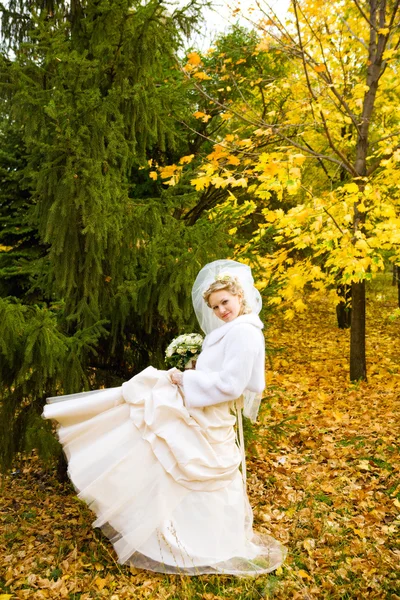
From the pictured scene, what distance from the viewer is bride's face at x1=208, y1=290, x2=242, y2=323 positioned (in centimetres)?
366

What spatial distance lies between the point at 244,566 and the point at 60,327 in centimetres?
265

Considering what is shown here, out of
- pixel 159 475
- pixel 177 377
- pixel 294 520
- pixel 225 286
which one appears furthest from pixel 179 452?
pixel 294 520

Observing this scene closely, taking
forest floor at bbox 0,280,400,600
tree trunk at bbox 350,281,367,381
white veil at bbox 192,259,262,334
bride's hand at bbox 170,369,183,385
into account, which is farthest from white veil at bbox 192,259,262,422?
tree trunk at bbox 350,281,367,381

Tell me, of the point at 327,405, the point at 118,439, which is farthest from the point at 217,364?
the point at 327,405

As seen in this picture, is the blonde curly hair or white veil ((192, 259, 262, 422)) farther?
white veil ((192, 259, 262, 422))

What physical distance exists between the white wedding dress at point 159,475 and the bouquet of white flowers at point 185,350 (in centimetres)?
23

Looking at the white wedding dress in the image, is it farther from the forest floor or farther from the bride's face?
the bride's face

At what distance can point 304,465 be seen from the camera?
5754 mm

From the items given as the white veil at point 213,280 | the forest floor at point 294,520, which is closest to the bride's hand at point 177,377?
the white veil at point 213,280

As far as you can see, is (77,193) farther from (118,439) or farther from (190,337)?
(118,439)

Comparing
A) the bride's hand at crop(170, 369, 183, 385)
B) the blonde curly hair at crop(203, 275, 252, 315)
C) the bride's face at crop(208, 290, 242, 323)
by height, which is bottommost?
→ the bride's hand at crop(170, 369, 183, 385)

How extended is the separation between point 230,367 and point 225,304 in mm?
466

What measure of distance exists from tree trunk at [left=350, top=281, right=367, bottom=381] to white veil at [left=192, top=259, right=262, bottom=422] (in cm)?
531

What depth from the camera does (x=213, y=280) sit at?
12.3ft
